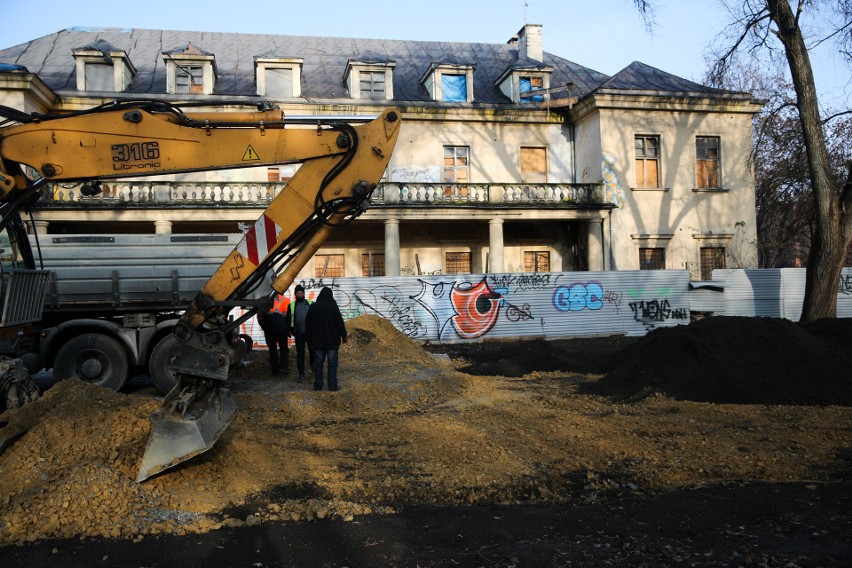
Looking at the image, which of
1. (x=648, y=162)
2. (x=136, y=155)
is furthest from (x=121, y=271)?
(x=648, y=162)

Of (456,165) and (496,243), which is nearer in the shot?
(496,243)

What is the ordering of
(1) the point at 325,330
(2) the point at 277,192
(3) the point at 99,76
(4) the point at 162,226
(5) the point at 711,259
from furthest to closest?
(5) the point at 711,259, (3) the point at 99,76, (4) the point at 162,226, (2) the point at 277,192, (1) the point at 325,330

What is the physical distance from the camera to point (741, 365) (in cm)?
1030

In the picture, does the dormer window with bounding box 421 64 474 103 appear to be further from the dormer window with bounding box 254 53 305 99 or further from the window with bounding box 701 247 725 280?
the window with bounding box 701 247 725 280

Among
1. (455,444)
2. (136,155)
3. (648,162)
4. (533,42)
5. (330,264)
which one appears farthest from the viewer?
(533,42)

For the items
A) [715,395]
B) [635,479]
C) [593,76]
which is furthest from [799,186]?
[635,479]

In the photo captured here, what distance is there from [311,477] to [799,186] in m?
30.0

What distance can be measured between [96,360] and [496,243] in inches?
696

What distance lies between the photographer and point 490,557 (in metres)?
4.36

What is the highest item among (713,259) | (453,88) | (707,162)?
(453,88)

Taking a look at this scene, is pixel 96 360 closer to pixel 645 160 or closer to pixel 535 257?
pixel 535 257

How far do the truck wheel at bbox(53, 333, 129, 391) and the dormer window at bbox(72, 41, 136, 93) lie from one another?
1803 cm

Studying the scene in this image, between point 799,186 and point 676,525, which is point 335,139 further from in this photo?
point 799,186

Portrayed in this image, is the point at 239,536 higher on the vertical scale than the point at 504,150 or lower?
lower
